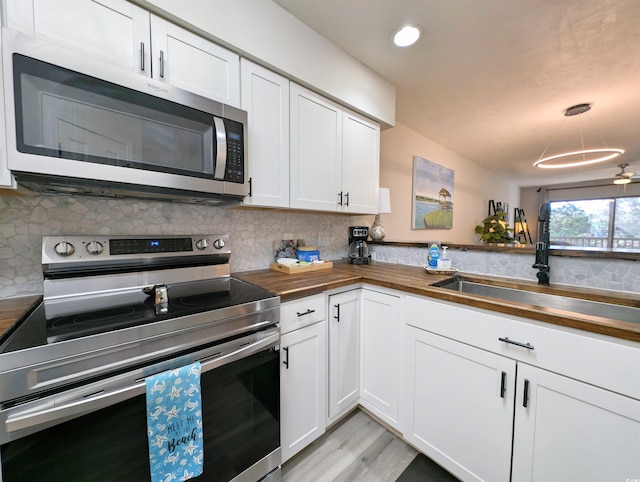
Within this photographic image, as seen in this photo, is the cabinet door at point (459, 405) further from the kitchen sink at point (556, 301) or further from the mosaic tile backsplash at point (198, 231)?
the mosaic tile backsplash at point (198, 231)

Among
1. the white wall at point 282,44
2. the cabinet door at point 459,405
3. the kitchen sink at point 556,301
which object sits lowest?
the cabinet door at point 459,405

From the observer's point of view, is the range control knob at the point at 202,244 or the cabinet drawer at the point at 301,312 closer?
the cabinet drawer at the point at 301,312

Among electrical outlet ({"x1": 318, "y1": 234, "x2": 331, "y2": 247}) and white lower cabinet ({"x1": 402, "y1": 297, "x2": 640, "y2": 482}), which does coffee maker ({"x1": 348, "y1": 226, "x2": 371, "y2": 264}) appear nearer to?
electrical outlet ({"x1": 318, "y1": 234, "x2": 331, "y2": 247})

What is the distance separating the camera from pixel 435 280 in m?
1.47

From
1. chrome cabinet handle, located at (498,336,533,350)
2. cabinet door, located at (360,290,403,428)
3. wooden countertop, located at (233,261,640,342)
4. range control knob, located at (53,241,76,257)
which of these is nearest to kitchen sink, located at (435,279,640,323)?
wooden countertop, located at (233,261,640,342)

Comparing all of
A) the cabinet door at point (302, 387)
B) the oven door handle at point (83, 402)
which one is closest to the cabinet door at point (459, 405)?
the cabinet door at point (302, 387)

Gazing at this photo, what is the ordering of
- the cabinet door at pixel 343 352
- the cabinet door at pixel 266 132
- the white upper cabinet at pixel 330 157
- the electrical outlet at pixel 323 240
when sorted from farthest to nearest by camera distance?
the electrical outlet at pixel 323 240 → the white upper cabinet at pixel 330 157 → the cabinet door at pixel 343 352 → the cabinet door at pixel 266 132

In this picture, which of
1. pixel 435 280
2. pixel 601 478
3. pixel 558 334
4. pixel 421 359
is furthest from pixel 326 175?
pixel 601 478

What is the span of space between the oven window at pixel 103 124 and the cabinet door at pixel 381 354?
117 centimetres

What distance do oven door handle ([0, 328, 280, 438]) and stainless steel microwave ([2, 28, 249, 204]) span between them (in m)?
0.68

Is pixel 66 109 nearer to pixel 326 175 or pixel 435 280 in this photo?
pixel 326 175

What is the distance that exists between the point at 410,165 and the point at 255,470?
3140mm

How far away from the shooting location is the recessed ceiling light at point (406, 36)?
148 centimetres

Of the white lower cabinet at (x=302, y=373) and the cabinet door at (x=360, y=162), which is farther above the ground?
the cabinet door at (x=360, y=162)
